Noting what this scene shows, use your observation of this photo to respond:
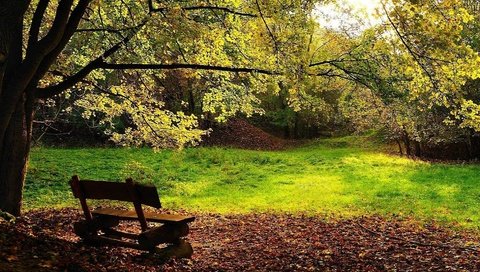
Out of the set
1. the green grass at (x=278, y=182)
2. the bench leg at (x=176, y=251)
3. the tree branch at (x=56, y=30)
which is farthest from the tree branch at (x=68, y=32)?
the green grass at (x=278, y=182)

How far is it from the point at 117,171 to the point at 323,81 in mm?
11937

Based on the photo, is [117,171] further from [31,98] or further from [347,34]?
[347,34]

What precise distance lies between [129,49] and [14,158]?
364 cm

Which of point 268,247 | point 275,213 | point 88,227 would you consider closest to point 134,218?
point 88,227

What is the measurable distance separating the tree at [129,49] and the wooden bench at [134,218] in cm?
168

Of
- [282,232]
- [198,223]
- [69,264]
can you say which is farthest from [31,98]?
[282,232]

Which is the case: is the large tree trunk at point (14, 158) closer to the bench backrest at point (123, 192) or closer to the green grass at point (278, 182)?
the bench backrest at point (123, 192)

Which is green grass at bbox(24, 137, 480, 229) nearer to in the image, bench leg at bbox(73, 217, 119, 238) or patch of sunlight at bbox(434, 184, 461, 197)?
patch of sunlight at bbox(434, 184, 461, 197)

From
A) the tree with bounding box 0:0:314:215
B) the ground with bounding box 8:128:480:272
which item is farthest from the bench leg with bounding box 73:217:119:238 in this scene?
the tree with bounding box 0:0:314:215

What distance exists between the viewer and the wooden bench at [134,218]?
6.88 m

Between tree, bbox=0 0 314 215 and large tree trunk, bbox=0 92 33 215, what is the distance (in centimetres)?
2

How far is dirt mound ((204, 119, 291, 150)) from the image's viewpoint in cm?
3281

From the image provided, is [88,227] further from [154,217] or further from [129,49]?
[129,49]

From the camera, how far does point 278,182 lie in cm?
1833
